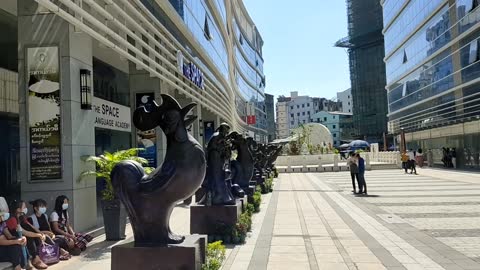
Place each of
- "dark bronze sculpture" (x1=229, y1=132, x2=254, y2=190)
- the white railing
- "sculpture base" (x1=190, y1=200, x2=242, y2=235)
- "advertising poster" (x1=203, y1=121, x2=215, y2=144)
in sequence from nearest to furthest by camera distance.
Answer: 1. "sculpture base" (x1=190, y1=200, x2=242, y2=235)
2. "dark bronze sculpture" (x1=229, y1=132, x2=254, y2=190)
3. "advertising poster" (x1=203, y1=121, x2=215, y2=144)
4. the white railing

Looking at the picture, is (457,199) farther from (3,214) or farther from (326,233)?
(3,214)

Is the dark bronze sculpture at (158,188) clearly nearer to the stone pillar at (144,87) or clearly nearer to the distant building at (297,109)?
the stone pillar at (144,87)

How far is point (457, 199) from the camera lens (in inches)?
629

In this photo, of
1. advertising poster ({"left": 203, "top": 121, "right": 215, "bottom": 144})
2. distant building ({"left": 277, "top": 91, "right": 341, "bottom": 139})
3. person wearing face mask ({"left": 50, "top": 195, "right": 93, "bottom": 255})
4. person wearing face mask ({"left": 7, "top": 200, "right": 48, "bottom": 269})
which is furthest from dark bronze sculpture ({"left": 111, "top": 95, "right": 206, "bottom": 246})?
distant building ({"left": 277, "top": 91, "right": 341, "bottom": 139})

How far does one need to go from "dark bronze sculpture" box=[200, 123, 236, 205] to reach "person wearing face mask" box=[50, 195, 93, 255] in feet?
8.66

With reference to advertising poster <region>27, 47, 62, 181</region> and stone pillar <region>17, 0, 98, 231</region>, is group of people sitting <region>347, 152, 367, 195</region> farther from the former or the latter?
advertising poster <region>27, 47, 62, 181</region>

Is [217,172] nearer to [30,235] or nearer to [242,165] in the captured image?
[30,235]

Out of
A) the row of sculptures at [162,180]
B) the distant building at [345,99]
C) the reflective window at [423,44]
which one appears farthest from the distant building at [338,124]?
the row of sculptures at [162,180]

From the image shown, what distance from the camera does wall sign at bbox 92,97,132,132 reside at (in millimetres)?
13617

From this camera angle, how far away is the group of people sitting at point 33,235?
667 cm

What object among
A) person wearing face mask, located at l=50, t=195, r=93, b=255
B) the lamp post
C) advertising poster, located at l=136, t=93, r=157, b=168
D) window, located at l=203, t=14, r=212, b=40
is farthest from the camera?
window, located at l=203, t=14, r=212, b=40

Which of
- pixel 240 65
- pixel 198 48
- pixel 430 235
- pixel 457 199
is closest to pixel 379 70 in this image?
pixel 240 65

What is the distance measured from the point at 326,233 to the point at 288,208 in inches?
188

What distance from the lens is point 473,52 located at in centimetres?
3238
